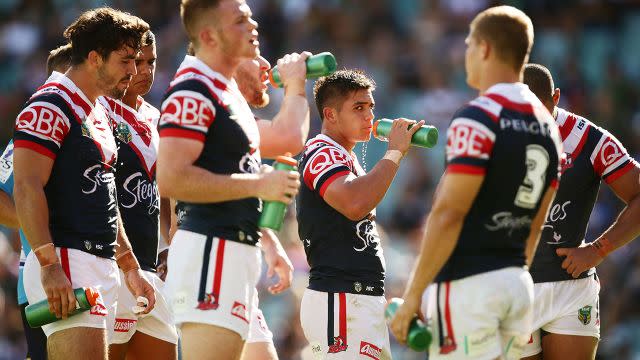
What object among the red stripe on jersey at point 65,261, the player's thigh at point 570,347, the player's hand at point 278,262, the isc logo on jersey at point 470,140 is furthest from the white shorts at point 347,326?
the isc logo on jersey at point 470,140

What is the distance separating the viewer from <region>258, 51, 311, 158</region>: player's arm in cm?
637

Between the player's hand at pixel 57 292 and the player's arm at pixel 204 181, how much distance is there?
988mm

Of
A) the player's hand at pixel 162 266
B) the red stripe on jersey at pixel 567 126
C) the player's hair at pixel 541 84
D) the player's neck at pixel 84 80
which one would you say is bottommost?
the player's hand at pixel 162 266

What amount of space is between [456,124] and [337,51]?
38.5 feet

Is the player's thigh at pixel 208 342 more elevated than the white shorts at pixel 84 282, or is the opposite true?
the white shorts at pixel 84 282

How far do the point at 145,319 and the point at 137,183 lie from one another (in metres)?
1.00

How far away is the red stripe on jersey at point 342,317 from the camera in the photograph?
24.0ft

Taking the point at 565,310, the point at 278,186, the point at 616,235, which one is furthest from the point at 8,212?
the point at 616,235

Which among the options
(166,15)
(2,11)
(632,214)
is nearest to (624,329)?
(632,214)

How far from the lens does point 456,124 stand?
18.9 feet

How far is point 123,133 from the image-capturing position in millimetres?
7652

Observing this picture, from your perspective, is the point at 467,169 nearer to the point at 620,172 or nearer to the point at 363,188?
the point at 363,188

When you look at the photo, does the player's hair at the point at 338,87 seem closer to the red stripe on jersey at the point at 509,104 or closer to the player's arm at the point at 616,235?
the player's arm at the point at 616,235

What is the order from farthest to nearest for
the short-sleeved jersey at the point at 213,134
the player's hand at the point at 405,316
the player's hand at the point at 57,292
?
the player's hand at the point at 57,292 < the short-sleeved jersey at the point at 213,134 < the player's hand at the point at 405,316
